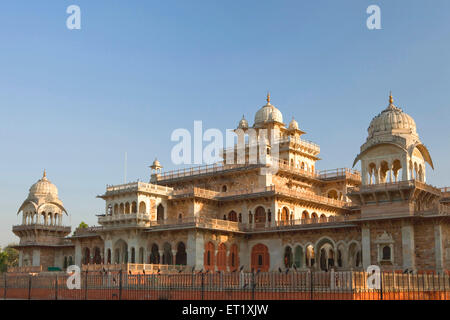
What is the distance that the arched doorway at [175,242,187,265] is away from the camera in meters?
51.7

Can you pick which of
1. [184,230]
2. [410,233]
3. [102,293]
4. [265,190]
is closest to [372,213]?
[410,233]

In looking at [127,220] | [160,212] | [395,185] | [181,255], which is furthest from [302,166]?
[395,185]

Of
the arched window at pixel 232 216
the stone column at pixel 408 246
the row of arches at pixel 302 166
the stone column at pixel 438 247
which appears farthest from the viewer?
the row of arches at pixel 302 166

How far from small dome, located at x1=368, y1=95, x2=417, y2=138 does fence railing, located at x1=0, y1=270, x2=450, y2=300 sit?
16.0m

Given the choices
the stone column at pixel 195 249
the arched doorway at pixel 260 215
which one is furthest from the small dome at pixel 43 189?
the arched doorway at pixel 260 215

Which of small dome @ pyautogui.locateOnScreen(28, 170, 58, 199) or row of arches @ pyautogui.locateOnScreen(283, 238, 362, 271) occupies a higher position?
small dome @ pyautogui.locateOnScreen(28, 170, 58, 199)

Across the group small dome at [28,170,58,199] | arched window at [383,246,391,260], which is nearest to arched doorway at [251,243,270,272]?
arched window at [383,246,391,260]

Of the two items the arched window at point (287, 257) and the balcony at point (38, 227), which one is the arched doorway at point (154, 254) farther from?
the balcony at point (38, 227)

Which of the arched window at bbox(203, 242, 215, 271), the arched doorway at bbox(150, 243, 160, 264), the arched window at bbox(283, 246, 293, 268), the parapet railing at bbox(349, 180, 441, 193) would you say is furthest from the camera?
the arched doorway at bbox(150, 243, 160, 264)

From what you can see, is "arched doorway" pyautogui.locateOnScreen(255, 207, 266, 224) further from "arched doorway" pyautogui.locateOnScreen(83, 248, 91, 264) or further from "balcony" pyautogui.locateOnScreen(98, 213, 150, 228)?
"arched doorway" pyautogui.locateOnScreen(83, 248, 91, 264)

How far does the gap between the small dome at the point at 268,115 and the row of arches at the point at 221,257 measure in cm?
1771

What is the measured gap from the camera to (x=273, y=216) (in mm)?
50125

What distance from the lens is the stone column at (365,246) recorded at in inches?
1563

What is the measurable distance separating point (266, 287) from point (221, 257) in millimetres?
24797
